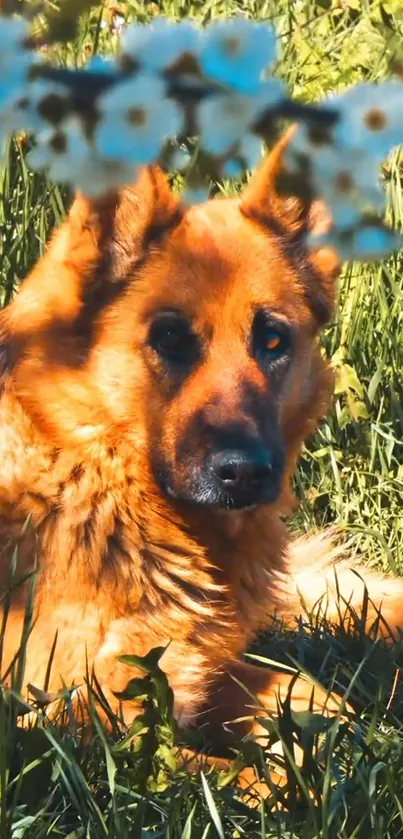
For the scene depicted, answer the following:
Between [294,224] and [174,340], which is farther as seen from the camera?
[294,224]

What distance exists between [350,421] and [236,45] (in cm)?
304

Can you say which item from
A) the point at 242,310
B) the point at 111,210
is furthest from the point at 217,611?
the point at 111,210

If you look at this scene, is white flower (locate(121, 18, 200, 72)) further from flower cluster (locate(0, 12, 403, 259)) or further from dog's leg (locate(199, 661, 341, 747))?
dog's leg (locate(199, 661, 341, 747))

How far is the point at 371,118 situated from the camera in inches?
57.5

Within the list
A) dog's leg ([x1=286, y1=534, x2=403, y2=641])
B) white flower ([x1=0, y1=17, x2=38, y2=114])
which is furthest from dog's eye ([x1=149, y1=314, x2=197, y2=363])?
white flower ([x1=0, y1=17, x2=38, y2=114])

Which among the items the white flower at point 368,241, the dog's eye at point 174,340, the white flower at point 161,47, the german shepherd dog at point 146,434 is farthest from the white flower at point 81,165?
the dog's eye at point 174,340

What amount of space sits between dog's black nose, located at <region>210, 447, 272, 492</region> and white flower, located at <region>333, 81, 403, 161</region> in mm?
1266

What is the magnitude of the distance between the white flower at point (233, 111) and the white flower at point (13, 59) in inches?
9.4

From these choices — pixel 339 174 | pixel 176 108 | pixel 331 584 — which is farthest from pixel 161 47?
pixel 331 584

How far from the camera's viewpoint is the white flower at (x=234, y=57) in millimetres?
1438

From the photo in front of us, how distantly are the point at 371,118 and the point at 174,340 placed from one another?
4.76ft

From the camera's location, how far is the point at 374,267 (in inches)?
175

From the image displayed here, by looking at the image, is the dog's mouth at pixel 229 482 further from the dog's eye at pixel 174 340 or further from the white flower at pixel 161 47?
the white flower at pixel 161 47

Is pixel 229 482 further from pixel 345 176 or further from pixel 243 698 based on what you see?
pixel 345 176
